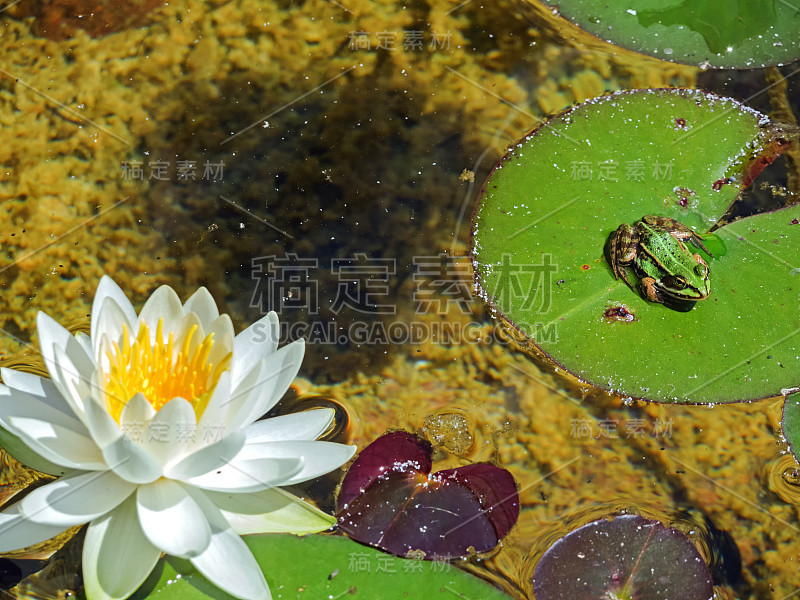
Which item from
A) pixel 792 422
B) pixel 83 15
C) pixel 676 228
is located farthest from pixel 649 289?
pixel 83 15

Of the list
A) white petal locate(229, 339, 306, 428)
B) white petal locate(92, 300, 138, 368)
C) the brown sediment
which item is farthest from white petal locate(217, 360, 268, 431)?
the brown sediment

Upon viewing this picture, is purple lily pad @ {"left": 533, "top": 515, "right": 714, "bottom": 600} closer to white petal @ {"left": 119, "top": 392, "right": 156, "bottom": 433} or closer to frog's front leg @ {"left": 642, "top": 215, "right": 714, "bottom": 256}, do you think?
frog's front leg @ {"left": 642, "top": 215, "right": 714, "bottom": 256}

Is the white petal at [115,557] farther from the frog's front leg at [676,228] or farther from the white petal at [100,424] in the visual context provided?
the frog's front leg at [676,228]

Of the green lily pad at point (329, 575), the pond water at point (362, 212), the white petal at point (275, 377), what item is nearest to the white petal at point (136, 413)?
the white petal at point (275, 377)

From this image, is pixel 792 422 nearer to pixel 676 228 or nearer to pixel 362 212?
pixel 676 228

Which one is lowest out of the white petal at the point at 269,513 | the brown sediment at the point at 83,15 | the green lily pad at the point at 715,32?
the white petal at the point at 269,513

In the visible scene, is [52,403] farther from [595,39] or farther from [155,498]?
[595,39]
